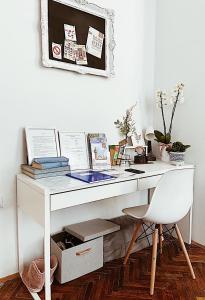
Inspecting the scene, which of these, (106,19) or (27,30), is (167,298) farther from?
(106,19)

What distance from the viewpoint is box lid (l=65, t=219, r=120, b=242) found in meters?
2.00

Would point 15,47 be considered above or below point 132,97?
above

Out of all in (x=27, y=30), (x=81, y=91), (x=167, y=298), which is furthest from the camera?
(x=81, y=91)

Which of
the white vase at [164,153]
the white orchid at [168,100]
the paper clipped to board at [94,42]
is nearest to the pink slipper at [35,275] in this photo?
the white vase at [164,153]

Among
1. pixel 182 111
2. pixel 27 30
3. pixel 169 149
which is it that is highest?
pixel 27 30

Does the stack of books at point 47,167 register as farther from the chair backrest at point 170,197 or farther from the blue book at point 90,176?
the chair backrest at point 170,197

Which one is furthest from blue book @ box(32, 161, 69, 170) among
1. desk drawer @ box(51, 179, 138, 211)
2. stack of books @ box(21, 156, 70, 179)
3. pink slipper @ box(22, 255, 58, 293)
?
pink slipper @ box(22, 255, 58, 293)

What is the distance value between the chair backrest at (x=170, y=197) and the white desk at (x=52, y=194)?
255 millimetres

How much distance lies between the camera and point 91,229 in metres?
2.10

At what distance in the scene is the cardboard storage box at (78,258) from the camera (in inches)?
72.8

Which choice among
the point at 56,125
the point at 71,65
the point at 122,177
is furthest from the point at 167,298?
the point at 71,65

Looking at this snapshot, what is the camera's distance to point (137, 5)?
8.14 feet

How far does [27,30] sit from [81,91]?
23.9 inches

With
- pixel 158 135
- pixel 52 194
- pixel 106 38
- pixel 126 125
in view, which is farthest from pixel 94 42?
pixel 52 194
